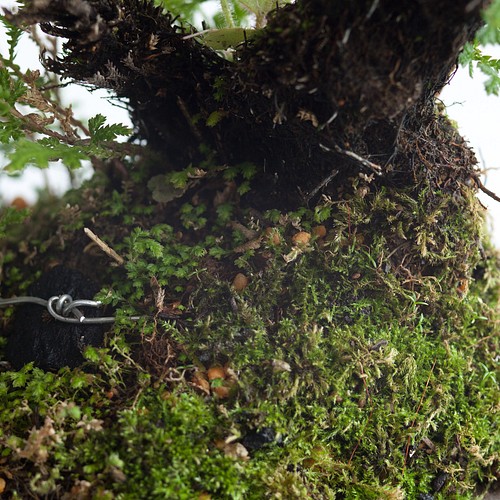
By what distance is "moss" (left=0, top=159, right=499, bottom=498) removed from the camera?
1.49 metres

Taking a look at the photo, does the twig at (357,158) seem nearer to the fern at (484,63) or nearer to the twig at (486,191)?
the fern at (484,63)

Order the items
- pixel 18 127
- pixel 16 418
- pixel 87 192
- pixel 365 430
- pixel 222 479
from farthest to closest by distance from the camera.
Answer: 1. pixel 87 192
2. pixel 18 127
3. pixel 365 430
4. pixel 16 418
5. pixel 222 479

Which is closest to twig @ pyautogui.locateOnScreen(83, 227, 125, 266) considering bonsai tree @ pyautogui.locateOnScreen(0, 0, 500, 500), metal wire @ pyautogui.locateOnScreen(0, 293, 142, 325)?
bonsai tree @ pyautogui.locateOnScreen(0, 0, 500, 500)

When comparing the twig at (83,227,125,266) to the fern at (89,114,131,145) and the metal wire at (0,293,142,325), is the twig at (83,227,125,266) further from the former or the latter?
the fern at (89,114,131,145)

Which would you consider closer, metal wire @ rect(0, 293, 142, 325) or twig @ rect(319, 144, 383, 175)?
twig @ rect(319, 144, 383, 175)

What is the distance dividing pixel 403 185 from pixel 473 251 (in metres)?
0.45

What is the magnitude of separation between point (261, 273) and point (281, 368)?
40 cm

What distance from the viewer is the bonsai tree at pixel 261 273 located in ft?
4.73

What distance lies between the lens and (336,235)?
187 cm

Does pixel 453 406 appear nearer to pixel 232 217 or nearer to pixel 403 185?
pixel 403 185

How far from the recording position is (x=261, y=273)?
1886 mm

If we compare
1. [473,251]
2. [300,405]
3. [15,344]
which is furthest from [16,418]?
[473,251]

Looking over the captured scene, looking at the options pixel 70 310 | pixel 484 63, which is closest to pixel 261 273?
pixel 70 310

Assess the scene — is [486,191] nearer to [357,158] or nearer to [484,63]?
[484,63]
